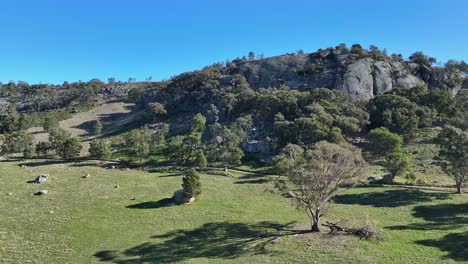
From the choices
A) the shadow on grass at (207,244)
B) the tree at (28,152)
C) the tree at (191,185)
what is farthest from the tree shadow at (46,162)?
the shadow on grass at (207,244)

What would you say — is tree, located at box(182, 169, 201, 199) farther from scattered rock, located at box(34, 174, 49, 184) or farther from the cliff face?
the cliff face

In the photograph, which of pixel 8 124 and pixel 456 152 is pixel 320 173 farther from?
pixel 8 124

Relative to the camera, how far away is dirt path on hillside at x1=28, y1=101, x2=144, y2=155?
12962 cm

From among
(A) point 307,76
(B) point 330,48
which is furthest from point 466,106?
(B) point 330,48

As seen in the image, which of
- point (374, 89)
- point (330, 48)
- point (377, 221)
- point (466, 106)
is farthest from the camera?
point (330, 48)

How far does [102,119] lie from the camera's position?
15525cm

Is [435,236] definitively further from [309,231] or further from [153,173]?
[153,173]

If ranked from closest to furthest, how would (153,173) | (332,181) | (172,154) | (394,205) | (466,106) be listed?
(332,181), (394,205), (153,173), (172,154), (466,106)

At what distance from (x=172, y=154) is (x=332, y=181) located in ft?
176

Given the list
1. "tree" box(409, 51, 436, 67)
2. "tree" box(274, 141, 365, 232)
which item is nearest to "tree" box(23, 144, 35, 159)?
"tree" box(274, 141, 365, 232)

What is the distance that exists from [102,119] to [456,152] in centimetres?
13436

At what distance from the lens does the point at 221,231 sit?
43688mm

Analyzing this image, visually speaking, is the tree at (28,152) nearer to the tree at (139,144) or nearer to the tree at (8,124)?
the tree at (139,144)

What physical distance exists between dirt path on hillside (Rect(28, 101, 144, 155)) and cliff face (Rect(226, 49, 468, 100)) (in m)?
53.6
